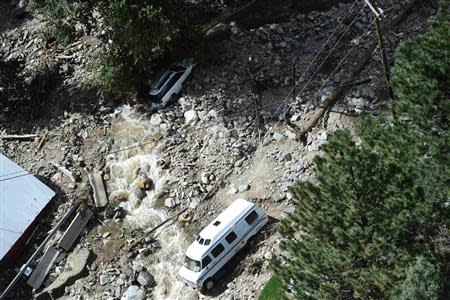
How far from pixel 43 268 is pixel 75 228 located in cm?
225

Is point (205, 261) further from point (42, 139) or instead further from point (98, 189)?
point (42, 139)

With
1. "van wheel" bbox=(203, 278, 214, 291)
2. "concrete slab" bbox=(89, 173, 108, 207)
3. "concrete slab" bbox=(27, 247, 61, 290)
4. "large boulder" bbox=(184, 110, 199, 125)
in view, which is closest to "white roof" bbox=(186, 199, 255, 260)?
"van wheel" bbox=(203, 278, 214, 291)

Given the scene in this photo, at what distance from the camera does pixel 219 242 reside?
25406 mm

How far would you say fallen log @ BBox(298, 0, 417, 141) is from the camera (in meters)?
28.6

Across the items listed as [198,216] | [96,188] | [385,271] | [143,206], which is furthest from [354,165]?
[96,188]

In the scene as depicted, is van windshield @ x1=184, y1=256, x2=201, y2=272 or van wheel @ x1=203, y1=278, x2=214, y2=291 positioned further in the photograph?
van wheel @ x1=203, y1=278, x2=214, y2=291

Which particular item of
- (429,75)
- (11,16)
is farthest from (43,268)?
(11,16)

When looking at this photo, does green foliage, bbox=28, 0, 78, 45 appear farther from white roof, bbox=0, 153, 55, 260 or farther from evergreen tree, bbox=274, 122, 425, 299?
evergreen tree, bbox=274, 122, 425, 299

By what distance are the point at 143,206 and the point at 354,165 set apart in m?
14.7

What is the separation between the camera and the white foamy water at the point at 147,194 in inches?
1067

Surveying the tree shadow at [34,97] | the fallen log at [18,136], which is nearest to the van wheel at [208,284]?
the tree shadow at [34,97]

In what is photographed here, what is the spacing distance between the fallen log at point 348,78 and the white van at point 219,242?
4.62 metres

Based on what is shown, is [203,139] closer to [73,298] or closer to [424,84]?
[73,298]

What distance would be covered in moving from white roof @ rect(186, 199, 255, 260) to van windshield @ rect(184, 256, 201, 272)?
0.53 feet
